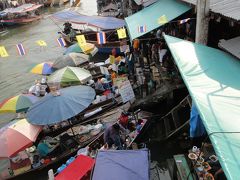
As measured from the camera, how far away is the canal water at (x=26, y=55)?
18.5 metres

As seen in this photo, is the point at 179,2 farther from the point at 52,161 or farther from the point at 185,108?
the point at 52,161

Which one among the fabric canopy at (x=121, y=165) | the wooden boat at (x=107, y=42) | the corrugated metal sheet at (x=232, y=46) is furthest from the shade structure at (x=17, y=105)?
the wooden boat at (x=107, y=42)

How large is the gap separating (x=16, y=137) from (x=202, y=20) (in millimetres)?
7353

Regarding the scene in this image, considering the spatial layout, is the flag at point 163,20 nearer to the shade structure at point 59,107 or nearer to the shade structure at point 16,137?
the shade structure at point 59,107

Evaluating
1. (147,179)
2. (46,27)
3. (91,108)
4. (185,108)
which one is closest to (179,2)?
(185,108)

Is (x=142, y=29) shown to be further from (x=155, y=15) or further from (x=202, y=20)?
(x=202, y=20)

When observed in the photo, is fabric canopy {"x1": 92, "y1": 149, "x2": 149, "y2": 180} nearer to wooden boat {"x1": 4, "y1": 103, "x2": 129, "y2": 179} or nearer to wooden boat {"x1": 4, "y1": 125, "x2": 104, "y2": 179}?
wooden boat {"x1": 4, "y1": 103, "x2": 129, "y2": 179}

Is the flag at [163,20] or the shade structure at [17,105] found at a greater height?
the flag at [163,20]

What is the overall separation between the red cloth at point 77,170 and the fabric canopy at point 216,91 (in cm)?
387

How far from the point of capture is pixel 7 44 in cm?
2839

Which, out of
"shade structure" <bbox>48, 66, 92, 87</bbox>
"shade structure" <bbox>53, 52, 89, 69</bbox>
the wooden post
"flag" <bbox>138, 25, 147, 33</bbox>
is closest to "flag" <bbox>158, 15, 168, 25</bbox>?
"flag" <bbox>138, 25, 147, 33</bbox>

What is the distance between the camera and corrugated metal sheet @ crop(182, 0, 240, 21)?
685cm

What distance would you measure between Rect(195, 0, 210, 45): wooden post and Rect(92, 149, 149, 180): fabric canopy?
4.54m

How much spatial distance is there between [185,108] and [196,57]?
305 cm
